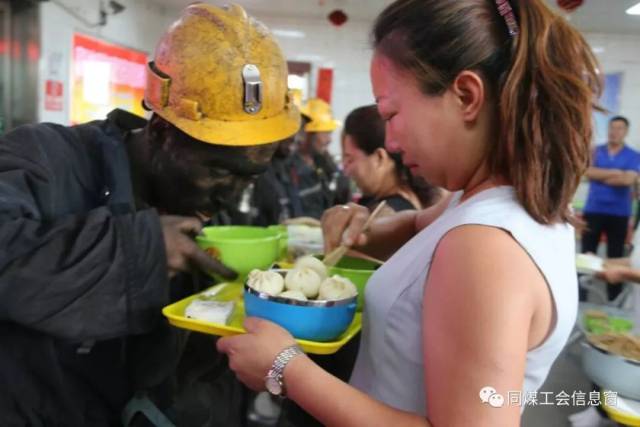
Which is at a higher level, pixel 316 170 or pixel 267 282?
pixel 267 282

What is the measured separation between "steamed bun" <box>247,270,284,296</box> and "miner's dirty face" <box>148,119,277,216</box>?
301 millimetres

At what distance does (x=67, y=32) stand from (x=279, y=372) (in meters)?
4.61

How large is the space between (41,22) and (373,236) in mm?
3942

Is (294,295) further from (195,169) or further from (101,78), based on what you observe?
(101,78)

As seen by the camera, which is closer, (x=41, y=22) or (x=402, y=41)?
(x=402, y=41)

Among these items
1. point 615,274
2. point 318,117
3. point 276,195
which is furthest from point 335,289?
point 318,117

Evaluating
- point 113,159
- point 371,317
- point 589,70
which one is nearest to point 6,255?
point 113,159

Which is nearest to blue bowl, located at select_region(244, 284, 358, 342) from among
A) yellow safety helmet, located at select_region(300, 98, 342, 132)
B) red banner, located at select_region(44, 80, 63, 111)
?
yellow safety helmet, located at select_region(300, 98, 342, 132)

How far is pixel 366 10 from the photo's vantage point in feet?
20.2

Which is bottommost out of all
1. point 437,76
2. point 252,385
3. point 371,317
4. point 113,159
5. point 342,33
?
point 252,385

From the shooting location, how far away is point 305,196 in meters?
3.95

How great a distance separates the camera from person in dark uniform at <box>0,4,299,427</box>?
833 millimetres

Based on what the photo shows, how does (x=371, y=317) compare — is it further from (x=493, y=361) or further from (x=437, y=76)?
(x=437, y=76)

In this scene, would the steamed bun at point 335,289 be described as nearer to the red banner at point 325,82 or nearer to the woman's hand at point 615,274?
the woman's hand at point 615,274
